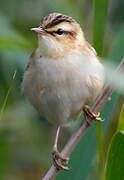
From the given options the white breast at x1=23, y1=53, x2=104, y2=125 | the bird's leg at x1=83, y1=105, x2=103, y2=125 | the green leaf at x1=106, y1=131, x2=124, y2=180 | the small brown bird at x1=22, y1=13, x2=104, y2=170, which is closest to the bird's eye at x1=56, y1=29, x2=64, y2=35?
the small brown bird at x1=22, y1=13, x2=104, y2=170

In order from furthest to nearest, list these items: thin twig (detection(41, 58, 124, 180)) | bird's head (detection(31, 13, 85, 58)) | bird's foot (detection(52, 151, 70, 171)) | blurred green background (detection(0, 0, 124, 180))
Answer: blurred green background (detection(0, 0, 124, 180)) → bird's head (detection(31, 13, 85, 58)) → bird's foot (detection(52, 151, 70, 171)) → thin twig (detection(41, 58, 124, 180))

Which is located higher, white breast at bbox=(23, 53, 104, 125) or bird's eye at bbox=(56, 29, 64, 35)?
bird's eye at bbox=(56, 29, 64, 35)

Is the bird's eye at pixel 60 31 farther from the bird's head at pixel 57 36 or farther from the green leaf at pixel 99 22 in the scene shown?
the green leaf at pixel 99 22

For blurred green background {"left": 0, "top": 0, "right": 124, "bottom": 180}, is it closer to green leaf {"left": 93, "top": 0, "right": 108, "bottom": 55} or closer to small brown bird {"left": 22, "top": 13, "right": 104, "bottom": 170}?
small brown bird {"left": 22, "top": 13, "right": 104, "bottom": 170}

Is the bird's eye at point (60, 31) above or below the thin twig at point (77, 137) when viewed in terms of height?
above

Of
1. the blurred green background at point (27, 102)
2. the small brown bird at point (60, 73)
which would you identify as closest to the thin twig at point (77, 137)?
the small brown bird at point (60, 73)

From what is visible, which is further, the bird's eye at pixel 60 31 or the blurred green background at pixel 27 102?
the blurred green background at pixel 27 102

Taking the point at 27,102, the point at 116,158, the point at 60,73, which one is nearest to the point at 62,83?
the point at 60,73
